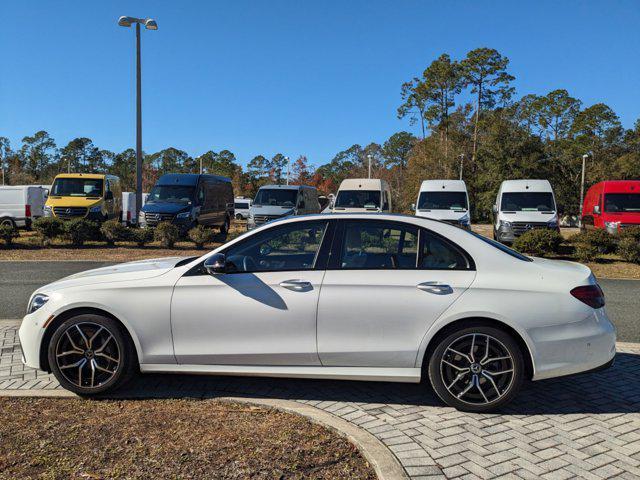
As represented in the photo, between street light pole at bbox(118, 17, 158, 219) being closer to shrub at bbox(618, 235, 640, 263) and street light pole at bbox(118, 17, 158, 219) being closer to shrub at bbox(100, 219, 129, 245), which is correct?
shrub at bbox(100, 219, 129, 245)

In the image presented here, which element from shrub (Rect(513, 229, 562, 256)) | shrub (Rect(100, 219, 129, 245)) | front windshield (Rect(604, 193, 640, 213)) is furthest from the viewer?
front windshield (Rect(604, 193, 640, 213))

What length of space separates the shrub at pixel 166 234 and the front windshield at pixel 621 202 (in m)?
13.7

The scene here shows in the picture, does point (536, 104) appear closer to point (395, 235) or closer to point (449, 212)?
point (449, 212)

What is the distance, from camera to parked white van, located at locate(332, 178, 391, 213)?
2042 centimetres

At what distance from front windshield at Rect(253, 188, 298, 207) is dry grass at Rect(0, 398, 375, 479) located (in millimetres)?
17148

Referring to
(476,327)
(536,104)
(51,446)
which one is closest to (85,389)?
(51,446)

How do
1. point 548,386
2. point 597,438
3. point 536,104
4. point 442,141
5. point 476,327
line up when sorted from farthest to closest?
point 536,104
point 442,141
point 548,386
point 476,327
point 597,438

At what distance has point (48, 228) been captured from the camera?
16.3 meters

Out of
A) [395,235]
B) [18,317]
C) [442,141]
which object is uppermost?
[442,141]

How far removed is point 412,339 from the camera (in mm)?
4160

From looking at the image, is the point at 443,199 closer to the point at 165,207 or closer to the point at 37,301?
the point at 165,207

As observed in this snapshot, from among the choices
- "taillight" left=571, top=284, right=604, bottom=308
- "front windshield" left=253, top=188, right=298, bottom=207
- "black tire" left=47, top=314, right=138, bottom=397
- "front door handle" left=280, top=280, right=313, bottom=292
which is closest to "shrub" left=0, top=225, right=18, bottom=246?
"front windshield" left=253, top=188, right=298, bottom=207

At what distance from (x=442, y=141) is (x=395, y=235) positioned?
55657mm

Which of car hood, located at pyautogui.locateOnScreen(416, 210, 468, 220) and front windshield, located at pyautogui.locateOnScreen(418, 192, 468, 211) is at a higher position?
front windshield, located at pyautogui.locateOnScreen(418, 192, 468, 211)
